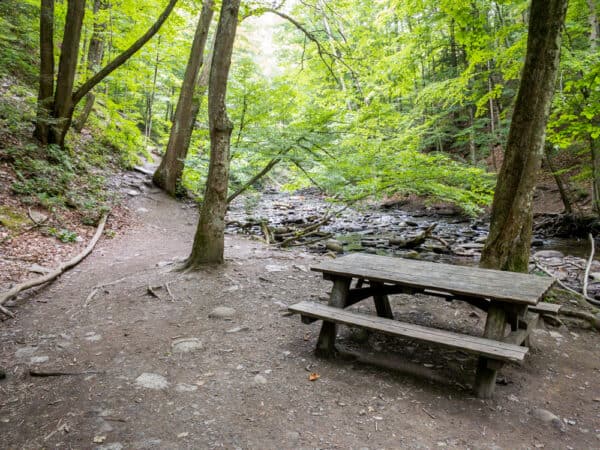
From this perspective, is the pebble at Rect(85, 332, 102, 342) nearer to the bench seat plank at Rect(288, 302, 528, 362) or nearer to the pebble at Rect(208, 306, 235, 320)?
the pebble at Rect(208, 306, 235, 320)

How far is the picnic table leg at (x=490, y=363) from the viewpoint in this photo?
8.95 feet

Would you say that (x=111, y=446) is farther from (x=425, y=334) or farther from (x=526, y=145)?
(x=526, y=145)

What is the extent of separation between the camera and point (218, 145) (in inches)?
214

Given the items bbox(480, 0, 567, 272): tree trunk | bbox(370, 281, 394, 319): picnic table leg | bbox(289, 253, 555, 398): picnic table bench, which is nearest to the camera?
bbox(289, 253, 555, 398): picnic table bench

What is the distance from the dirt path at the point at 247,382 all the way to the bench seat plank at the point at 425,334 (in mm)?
454

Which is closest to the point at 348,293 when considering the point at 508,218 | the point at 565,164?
the point at 508,218

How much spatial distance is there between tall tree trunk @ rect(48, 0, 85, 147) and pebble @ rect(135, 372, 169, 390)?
7884 mm

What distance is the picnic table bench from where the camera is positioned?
104 inches

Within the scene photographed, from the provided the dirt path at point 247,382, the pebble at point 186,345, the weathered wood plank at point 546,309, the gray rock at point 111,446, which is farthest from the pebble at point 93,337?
the weathered wood plank at point 546,309

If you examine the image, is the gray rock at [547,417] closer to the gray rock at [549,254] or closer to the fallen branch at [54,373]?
the fallen branch at [54,373]

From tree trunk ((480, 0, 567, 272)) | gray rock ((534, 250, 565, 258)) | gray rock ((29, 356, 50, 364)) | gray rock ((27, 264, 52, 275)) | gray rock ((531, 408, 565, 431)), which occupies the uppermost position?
tree trunk ((480, 0, 567, 272))

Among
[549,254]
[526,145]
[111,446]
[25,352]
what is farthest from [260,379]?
[549,254]

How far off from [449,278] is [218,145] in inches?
149

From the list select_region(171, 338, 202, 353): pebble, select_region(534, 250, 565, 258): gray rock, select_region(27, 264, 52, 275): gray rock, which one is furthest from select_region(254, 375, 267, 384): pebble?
select_region(534, 250, 565, 258): gray rock
